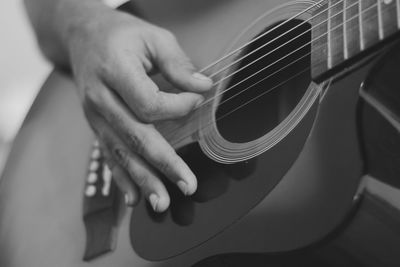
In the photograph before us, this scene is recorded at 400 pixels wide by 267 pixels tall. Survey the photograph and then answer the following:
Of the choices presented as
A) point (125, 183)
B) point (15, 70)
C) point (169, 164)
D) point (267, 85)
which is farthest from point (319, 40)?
point (15, 70)

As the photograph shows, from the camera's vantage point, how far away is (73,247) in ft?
2.68

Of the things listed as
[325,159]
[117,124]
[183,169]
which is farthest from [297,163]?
[117,124]

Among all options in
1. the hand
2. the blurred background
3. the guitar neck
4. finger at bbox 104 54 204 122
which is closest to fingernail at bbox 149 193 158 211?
the hand

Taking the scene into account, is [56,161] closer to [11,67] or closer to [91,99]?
[91,99]

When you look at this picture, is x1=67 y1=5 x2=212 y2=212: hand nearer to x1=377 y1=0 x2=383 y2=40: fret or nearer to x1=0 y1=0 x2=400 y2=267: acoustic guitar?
x1=0 y1=0 x2=400 y2=267: acoustic guitar

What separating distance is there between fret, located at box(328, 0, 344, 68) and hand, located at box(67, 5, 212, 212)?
202mm

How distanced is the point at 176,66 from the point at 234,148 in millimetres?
154

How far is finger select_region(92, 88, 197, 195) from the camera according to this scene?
0.70m

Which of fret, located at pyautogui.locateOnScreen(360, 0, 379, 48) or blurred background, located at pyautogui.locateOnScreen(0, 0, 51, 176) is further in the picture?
blurred background, located at pyautogui.locateOnScreen(0, 0, 51, 176)

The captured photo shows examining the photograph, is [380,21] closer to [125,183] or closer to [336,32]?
[336,32]

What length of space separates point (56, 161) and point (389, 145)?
1.90 ft

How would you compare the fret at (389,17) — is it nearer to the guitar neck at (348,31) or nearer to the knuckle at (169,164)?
the guitar neck at (348,31)

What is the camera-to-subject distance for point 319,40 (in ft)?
1.98

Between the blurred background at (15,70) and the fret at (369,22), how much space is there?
146cm
